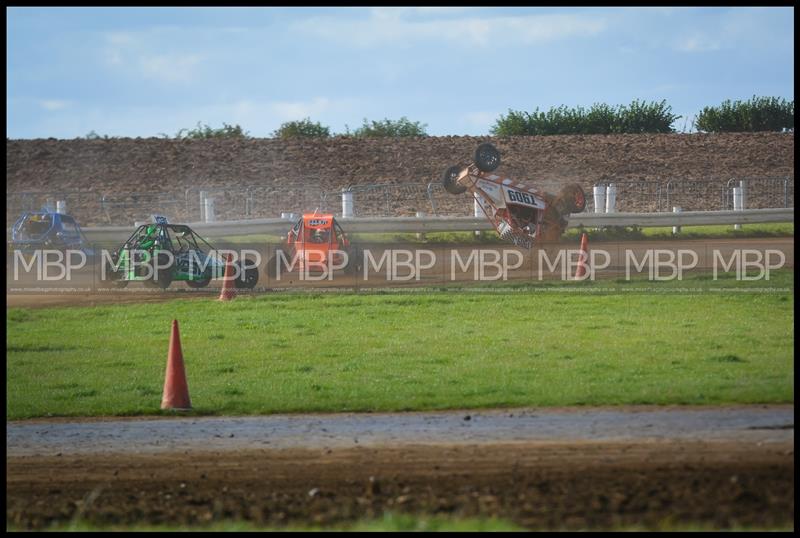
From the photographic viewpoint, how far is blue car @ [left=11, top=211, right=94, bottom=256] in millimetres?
28719

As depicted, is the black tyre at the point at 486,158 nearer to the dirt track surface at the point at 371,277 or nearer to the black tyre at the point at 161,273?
the dirt track surface at the point at 371,277

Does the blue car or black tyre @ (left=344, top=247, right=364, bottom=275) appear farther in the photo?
the blue car

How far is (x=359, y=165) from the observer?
44.8 meters

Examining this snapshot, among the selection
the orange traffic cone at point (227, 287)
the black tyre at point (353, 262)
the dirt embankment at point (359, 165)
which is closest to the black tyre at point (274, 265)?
the black tyre at point (353, 262)

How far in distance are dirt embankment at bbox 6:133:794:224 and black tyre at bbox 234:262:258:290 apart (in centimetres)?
1575

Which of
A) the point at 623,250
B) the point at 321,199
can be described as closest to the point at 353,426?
the point at 623,250

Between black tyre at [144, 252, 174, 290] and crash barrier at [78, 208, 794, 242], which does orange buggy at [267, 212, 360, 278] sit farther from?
crash barrier at [78, 208, 794, 242]

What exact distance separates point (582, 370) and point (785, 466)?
5.35m

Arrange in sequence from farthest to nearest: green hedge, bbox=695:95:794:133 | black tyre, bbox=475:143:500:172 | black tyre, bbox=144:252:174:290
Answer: green hedge, bbox=695:95:794:133 < black tyre, bbox=475:143:500:172 < black tyre, bbox=144:252:174:290

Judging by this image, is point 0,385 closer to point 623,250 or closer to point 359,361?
point 359,361

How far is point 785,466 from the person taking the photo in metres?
8.68

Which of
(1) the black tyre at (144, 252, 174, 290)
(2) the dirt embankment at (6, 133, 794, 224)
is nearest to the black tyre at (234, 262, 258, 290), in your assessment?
(1) the black tyre at (144, 252, 174, 290)

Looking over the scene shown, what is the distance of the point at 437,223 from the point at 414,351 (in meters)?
14.6

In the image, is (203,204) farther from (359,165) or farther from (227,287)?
(227,287)
